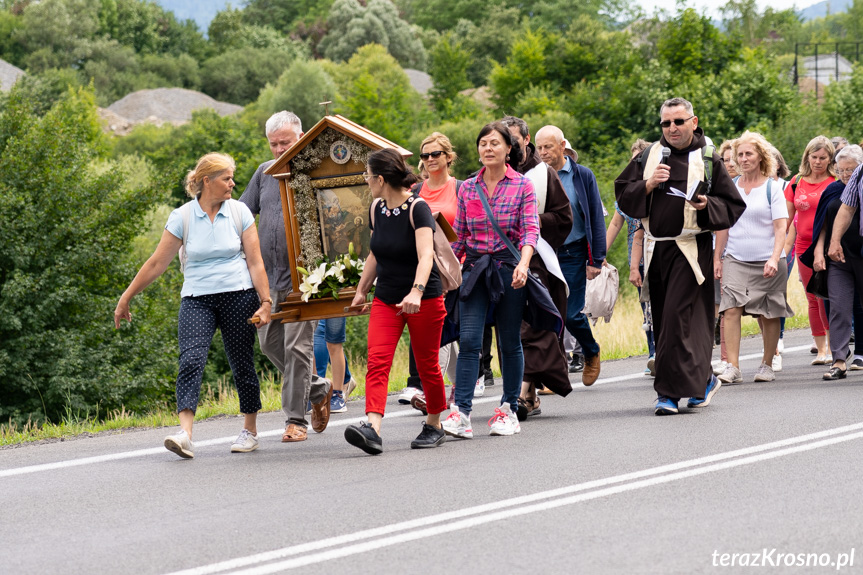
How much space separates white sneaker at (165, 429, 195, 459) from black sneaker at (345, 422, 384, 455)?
1.05 metres

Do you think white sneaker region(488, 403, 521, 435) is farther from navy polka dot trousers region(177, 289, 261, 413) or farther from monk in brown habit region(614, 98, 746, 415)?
navy polka dot trousers region(177, 289, 261, 413)

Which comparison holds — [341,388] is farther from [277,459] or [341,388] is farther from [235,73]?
[235,73]

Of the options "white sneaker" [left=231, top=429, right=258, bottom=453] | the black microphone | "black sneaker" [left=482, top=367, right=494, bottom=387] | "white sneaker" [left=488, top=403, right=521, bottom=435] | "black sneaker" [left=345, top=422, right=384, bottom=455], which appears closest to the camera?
"black sneaker" [left=345, top=422, right=384, bottom=455]

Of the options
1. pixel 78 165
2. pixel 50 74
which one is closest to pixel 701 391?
pixel 78 165

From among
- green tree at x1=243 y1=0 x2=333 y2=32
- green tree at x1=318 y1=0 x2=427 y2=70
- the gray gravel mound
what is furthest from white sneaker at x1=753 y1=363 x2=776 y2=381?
green tree at x1=243 y1=0 x2=333 y2=32

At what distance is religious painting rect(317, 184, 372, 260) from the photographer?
8.10m

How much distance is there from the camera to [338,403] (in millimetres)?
9438

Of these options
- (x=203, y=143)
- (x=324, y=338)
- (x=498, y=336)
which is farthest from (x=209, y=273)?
(x=203, y=143)

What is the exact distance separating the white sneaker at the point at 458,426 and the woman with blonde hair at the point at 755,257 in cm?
327

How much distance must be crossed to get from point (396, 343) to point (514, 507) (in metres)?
2.01

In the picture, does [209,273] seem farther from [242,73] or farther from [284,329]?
[242,73]

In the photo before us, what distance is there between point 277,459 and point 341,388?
2537 millimetres

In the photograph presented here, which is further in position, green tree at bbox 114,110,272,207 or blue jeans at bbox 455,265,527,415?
green tree at bbox 114,110,272,207

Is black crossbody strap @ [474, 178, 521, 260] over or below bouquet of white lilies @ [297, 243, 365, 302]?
over
